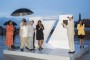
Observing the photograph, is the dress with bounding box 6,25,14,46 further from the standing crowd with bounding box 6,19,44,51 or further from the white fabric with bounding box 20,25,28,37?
the white fabric with bounding box 20,25,28,37

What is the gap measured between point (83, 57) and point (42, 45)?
252cm

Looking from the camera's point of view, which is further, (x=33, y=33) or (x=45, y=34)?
(x=45, y=34)

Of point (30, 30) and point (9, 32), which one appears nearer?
point (30, 30)

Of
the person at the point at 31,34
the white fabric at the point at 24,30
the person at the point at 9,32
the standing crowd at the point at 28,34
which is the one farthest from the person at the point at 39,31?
the person at the point at 9,32

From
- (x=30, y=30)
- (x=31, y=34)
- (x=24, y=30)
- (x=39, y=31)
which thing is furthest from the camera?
(x=39, y=31)

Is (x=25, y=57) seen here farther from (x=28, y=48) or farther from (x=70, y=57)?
(x=70, y=57)

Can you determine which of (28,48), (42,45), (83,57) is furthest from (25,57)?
(83,57)

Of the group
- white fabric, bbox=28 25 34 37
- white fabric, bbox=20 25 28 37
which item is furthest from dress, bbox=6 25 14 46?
white fabric, bbox=28 25 34 37

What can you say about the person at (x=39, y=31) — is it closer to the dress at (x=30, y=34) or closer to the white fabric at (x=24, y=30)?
the dress at (x=30, y=34)

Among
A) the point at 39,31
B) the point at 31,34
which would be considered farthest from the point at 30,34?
the point at 39,31

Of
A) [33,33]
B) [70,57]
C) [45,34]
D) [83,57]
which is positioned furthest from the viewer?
[45,34]

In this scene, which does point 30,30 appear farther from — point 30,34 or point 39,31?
point 39,31

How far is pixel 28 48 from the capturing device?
11.9 m

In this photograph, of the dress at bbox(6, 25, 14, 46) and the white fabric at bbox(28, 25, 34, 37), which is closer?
the white fabric at bbox(28, 25, 34, 37)
